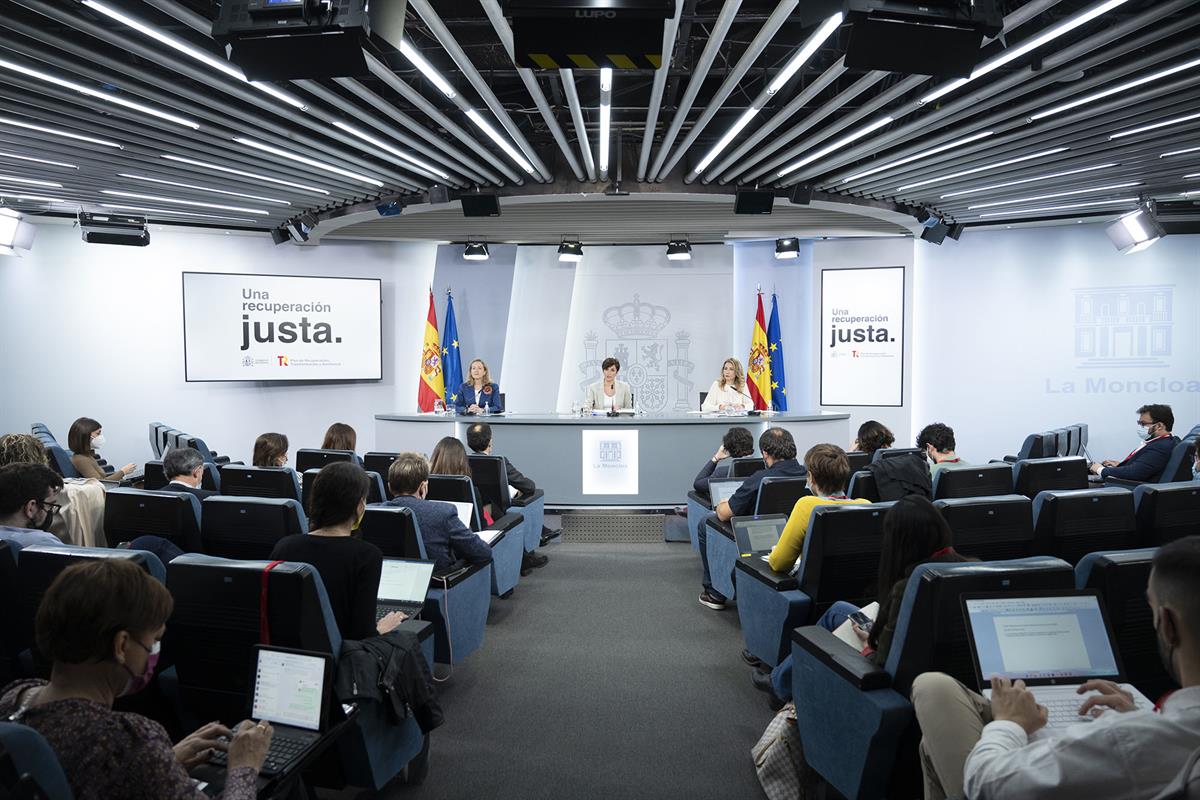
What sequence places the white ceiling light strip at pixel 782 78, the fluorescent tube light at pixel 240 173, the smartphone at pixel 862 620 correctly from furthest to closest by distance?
the fluorescent tube light at pixel 240 173, the white ceiling light strip at pixel 782 78, the smartphone at pixel 862 620

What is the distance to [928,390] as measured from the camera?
10398 millimetres

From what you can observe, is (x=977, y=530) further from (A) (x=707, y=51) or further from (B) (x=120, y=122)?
(B) (x=120, y=122)

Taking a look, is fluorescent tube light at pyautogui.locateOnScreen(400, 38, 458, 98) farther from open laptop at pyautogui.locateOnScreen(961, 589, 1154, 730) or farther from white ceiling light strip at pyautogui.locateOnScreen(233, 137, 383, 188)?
open laptop at pyautogui.locateOnScreen(961, 589, 1154, 730)

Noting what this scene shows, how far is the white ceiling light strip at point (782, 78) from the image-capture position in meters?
3.86

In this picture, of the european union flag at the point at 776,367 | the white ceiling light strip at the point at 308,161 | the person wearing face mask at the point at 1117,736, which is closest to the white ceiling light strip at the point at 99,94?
the white ceiling light strip at the point at 308,161

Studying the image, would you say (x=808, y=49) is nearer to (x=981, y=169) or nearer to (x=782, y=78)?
(x=782, y=78)

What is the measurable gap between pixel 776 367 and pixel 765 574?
725cm

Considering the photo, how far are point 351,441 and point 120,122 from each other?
276cm

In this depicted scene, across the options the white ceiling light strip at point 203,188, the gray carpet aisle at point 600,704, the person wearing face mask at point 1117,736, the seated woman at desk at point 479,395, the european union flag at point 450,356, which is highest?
the white ceiling light strip at point 203,188

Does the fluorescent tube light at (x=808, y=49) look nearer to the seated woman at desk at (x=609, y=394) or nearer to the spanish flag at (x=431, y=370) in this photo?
the seated woman at desk at (x=609, y=394)

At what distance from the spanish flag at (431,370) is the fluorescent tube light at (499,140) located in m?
3.48

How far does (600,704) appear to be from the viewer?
353cm

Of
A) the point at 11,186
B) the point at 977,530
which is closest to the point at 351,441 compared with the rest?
the point at 977,530

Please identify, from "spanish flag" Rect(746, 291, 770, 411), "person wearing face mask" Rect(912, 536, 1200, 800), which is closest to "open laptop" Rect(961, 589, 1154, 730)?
"person wearing face mask" Rect(912, 536, 1200, 800)
